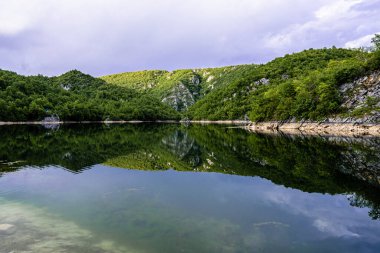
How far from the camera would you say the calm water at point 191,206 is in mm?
11859

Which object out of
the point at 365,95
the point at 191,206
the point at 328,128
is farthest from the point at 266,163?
the point at 365,95

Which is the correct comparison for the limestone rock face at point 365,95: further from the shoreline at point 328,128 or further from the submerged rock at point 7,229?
the submerged rock at point 7,229

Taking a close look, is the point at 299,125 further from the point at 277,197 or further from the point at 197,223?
the point at 197,223

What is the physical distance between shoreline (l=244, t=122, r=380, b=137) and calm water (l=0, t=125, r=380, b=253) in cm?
3958

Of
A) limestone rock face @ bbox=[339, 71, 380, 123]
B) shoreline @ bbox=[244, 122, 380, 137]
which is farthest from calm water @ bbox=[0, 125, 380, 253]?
limestone rock face @ bbox=[339, 71, 380, 123]

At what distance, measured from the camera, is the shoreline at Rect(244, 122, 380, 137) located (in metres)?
67.3

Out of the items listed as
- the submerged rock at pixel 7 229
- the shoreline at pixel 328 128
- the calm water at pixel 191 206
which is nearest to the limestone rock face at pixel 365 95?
the shoreline at pixel 328 128

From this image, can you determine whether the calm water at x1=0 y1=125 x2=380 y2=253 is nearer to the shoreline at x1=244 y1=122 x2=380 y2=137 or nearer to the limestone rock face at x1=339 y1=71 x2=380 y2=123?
the shoreline at x1=244 y1=122 x2=380 y2=137

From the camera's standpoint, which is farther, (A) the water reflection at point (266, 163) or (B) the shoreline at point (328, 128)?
(B) the shoreline at point (328, 128)

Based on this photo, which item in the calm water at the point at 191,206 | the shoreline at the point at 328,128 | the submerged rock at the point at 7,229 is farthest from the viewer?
the shoreline at the point at 328,128

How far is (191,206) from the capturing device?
16.8m

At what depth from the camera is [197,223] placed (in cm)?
1394

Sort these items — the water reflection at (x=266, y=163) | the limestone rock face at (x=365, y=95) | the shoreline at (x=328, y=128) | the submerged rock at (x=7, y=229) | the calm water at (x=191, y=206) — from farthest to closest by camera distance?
the limestone rock face at (x=365, y=95) < the shoreline at (x=328, y=128) < the water reflection at (x=266, y=163) < the submerged rock at (x=7, y=229) < the calm water at (x=191, y=206)

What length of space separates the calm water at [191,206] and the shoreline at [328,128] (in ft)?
130
